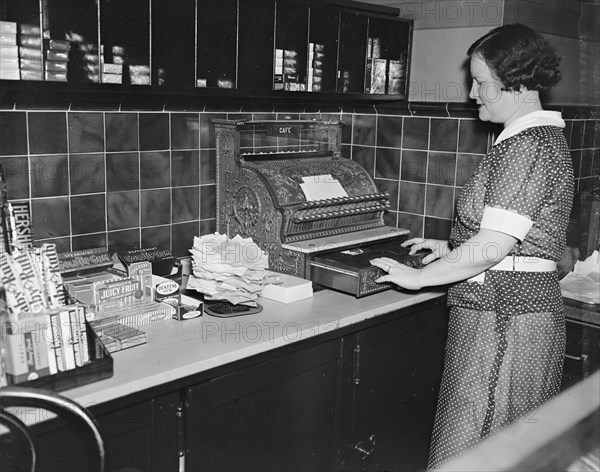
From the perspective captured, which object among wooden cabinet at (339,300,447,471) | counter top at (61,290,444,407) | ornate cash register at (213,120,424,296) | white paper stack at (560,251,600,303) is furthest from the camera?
white paper stack at (560,251,600,303)

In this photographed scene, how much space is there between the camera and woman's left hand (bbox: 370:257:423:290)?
2.45m

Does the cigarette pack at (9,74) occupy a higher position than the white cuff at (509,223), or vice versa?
the cigarette pack at (9,74)

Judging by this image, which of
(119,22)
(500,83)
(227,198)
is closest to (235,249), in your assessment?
(227,198)

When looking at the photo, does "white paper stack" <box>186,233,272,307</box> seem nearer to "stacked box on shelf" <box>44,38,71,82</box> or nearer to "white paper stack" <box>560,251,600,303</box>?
"stacked box on shelf" <box>44,38,71,82</box>

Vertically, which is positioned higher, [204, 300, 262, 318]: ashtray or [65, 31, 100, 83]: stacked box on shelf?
[65, 31, 100, 83]: stacked box on shelf

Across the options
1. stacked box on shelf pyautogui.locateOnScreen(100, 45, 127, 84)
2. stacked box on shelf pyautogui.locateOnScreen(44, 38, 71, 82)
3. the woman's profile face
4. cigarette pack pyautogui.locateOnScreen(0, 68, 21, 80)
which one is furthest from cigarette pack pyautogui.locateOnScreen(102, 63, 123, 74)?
the woman's profile face

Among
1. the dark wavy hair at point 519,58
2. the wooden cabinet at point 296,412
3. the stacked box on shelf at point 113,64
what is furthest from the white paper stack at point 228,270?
the dark wavy hair at point 519,58

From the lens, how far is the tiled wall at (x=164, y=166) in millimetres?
2641

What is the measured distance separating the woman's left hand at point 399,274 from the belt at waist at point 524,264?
29 centimetres

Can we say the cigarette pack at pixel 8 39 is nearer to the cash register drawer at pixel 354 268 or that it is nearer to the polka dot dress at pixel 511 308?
the cash register drawer at pixel 354 268

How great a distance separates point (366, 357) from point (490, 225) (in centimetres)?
78

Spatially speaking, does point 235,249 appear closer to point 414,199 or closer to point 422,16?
point 414,199

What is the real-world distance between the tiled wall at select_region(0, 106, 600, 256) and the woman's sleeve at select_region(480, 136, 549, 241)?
1006 millimetres

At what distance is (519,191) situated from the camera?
2.16 m
